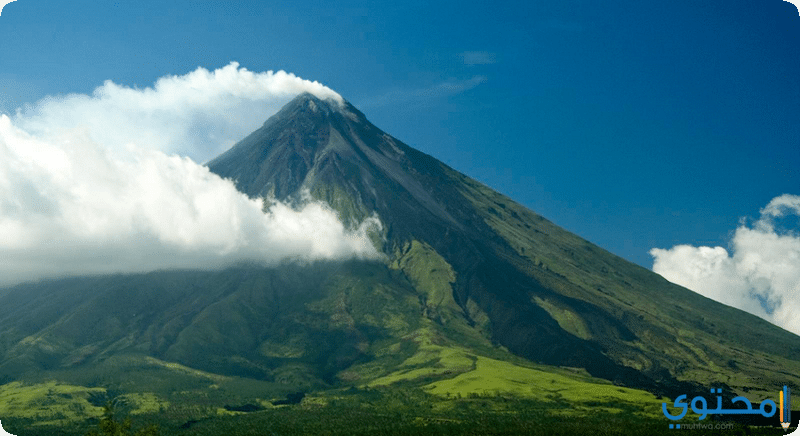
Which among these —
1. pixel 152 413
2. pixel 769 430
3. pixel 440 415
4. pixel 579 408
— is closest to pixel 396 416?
pixel 440 415

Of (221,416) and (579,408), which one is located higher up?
(579,408)

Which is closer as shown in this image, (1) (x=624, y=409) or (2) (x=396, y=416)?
(2) (x=396, y=416)

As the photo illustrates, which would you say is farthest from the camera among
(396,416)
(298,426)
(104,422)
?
(396,416)

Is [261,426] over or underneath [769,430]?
underneath

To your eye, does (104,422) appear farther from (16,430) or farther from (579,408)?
(579,408)

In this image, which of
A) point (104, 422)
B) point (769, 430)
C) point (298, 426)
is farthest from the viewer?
point (298, 426)

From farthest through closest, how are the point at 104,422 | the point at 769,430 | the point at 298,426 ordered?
the point at 298,426, the point at 769,430, the point at 104,422

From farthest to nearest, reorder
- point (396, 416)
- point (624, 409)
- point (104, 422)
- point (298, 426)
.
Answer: point (624, 409), point (396, 416), point (298, 426), point (104, 422)

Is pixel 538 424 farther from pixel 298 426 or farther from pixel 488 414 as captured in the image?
pixel 298 426

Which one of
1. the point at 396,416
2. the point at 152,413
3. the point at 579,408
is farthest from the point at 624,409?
the point at 152,413
